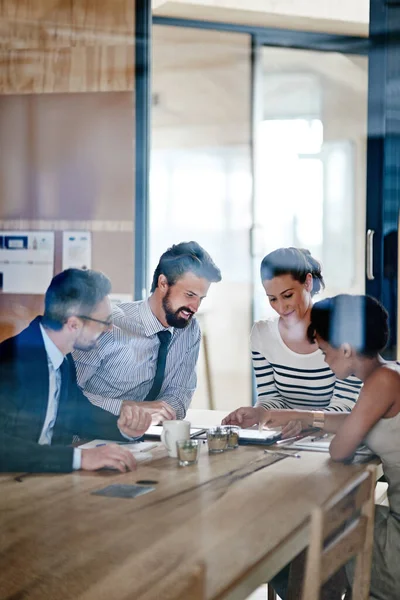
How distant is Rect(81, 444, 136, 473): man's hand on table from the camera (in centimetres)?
160

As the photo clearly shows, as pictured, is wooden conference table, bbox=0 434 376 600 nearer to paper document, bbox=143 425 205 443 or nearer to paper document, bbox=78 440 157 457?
paper document, bbox=78 440 157 457

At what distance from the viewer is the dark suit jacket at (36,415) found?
1.58 m

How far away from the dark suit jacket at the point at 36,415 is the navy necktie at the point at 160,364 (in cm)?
40

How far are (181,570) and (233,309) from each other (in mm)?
3556

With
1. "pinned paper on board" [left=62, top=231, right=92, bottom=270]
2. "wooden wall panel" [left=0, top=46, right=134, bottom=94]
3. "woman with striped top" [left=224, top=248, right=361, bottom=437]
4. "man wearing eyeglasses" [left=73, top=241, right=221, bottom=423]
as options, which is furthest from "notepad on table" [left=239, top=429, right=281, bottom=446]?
"wooden wall panel" [left=0, top=46, right=134, bottom=94]

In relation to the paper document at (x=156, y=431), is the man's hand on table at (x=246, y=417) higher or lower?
higher

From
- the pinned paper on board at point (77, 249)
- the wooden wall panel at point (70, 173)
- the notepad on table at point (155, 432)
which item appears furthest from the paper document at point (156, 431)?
the pinned paper on board at point (77, 249)

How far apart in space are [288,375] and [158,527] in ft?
4.15

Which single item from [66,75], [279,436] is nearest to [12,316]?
[66,75]

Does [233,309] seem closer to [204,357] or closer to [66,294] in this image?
[204,357]

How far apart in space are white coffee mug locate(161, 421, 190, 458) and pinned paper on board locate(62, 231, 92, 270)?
1.42m

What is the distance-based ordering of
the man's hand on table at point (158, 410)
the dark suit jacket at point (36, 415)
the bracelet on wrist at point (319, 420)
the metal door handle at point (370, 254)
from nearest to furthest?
the dark suit jacket at point (36, 415) < the bracelet on wrist at point (319, 420) < the man's hand on table at point (158, 410) < the metal door handle at point (370, 254)

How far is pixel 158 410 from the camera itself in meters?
2.19

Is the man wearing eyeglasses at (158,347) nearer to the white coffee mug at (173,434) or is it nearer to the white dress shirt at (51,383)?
the white dress shirt at (51,383)
